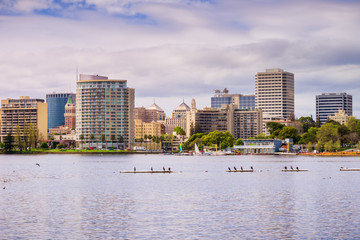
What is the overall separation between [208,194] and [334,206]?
20523 mm

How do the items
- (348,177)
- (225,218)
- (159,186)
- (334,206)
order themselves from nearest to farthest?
(225,218) → (334,206) → (159,186) → (348,177)

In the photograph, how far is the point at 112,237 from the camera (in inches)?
2053

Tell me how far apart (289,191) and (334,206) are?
18.6 m

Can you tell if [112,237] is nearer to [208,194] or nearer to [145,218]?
[145,218]

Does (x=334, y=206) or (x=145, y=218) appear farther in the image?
(x=334, y=206)

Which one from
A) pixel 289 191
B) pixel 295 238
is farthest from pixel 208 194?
pixel 295 238

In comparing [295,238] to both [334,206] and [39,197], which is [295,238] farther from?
[39,197]

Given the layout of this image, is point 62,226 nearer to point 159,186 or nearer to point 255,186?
point 159,186

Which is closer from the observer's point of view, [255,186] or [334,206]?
[334,206]

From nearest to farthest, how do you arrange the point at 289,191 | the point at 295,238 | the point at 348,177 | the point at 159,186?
the point at 295,238 < the point at 289,191 < the point at 159,186 < the point at 348,177

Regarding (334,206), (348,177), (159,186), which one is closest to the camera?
(334,206)

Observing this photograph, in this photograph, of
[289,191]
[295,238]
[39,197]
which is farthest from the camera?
[289,191]

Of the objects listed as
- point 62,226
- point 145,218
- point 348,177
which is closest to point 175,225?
point 145,218

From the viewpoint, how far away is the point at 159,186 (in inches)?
3898
